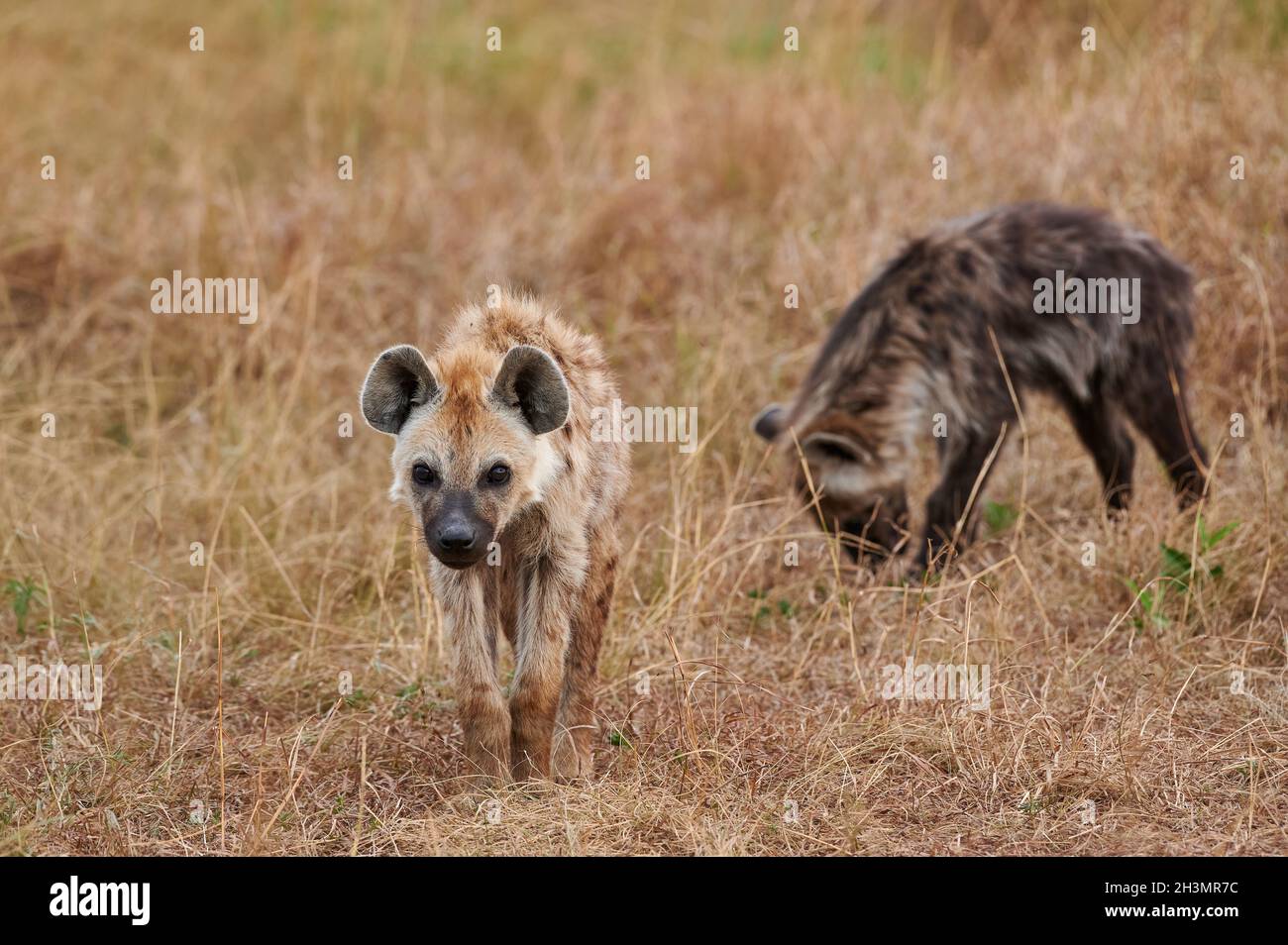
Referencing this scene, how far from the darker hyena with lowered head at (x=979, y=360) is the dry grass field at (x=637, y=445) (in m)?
0.26

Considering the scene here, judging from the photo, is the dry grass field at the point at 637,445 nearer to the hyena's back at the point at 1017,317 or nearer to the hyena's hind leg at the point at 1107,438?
the hyena's hind leg at the point at 1107,438

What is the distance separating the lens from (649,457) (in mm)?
6906

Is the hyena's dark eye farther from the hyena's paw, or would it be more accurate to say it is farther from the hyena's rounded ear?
the hyena's rounded ear

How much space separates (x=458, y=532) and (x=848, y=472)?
8.61 ft

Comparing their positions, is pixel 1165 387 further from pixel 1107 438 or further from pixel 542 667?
pixel 542 667

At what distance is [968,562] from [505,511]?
2.80 metres

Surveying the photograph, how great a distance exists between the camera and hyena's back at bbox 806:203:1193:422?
6504 mm

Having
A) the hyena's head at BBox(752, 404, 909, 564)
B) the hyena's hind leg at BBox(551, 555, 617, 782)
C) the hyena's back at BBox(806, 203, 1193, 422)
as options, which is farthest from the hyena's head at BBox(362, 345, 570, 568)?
the hyena's back at BBox(806, 203, 1193, 422)

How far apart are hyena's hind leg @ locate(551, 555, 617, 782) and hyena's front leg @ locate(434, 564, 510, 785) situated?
0.22 m

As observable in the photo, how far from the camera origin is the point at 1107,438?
6.84 metres

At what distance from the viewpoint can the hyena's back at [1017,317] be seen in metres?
6.50

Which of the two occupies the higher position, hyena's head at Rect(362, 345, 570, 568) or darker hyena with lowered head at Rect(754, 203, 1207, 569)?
darker hyena with lowered head at Rect(754, 203, 1207, 569)

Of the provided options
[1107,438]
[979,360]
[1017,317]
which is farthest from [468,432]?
[1107,438]
